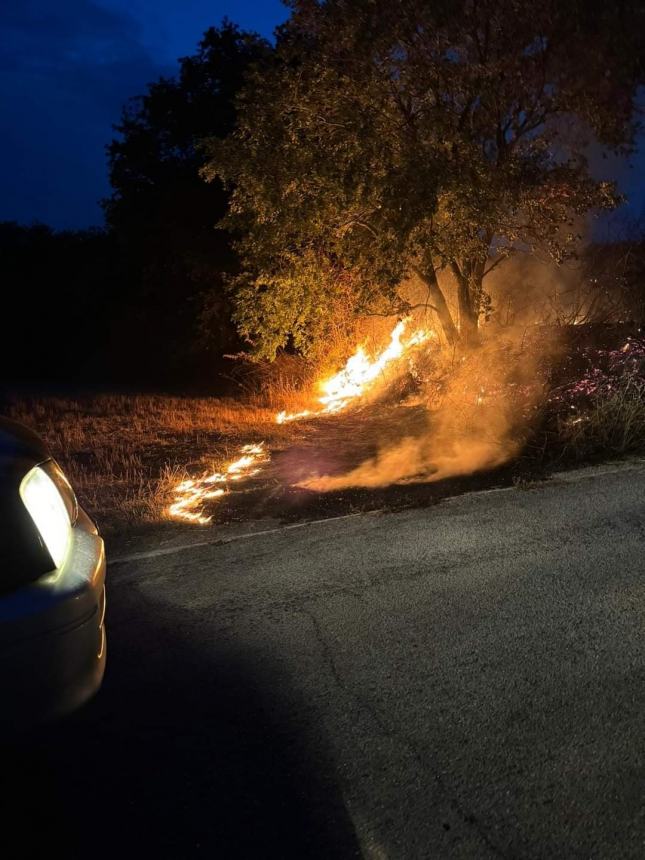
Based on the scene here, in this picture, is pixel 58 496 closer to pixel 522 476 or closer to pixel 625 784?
pixel 625 784

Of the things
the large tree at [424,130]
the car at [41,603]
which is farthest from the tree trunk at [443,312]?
the car at [41,603]

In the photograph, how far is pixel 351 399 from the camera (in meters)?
12.8

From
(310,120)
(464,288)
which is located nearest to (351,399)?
(464,288)

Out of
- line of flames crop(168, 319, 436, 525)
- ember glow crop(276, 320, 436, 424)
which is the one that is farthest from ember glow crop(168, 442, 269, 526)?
ember glow crop(276, 320, 436, 424)

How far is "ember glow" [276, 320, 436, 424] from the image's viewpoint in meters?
13.0

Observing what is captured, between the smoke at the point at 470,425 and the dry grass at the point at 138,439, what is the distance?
167 cm

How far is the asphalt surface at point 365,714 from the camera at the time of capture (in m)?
→ 2.34

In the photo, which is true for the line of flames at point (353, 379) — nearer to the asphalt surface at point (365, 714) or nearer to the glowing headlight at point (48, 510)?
the asphalt surface at point (365, 714)

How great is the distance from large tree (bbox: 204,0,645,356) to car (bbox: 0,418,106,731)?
279 inches

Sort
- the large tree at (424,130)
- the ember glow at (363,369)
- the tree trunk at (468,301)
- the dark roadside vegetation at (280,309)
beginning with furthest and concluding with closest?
the ember glow at (363,369)
the tree trunk at (468,301)
the large tree at (424,130)
the dark roadside vegetation at (280,309)

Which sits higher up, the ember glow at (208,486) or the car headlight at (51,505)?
the car headlight at (51,505)

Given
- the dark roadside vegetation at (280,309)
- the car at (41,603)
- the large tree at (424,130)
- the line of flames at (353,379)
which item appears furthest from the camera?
the line of flames at (353,379)

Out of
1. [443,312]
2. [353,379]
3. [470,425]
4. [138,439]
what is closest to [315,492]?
[470,425]

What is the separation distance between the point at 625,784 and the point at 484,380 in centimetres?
692
